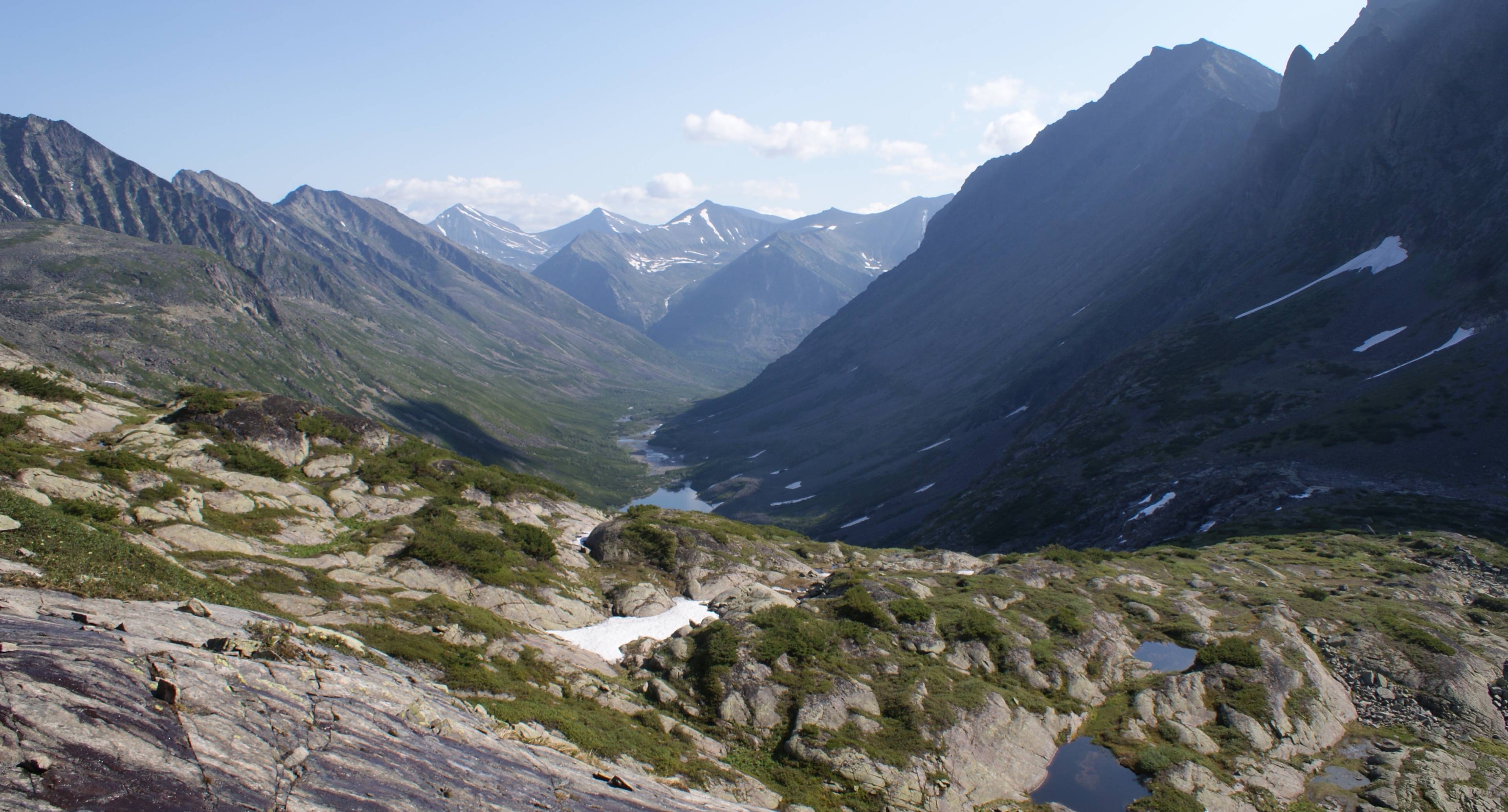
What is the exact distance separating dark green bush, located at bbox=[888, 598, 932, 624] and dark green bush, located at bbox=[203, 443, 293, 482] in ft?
101

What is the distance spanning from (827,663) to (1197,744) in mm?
14455

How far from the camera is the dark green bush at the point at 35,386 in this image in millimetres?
32938

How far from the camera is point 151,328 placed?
189250mm

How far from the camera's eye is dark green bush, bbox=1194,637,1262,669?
31.2m

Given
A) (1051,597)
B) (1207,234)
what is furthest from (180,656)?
(1207,234)

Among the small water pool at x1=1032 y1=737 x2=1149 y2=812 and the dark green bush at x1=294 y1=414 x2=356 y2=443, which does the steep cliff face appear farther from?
the dark green bush at x1=294 y1=414 x2=356 y2=443

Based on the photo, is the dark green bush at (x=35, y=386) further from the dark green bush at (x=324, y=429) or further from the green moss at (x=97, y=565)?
the green moss at (x=97, y=565)

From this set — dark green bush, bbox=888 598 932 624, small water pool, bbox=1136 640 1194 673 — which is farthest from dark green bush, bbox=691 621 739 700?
small water pool, bbox=1136 640 1194 673

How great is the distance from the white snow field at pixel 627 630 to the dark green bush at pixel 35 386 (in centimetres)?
2795

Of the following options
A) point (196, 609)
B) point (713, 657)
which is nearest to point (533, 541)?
point (713, 657)

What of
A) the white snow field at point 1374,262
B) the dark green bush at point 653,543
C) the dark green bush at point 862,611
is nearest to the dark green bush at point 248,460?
the dark green bush at point 653,543

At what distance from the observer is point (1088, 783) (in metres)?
25.1

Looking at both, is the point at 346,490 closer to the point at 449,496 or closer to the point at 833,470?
the point at 449,496

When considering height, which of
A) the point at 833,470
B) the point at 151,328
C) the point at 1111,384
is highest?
the point at 151,328
